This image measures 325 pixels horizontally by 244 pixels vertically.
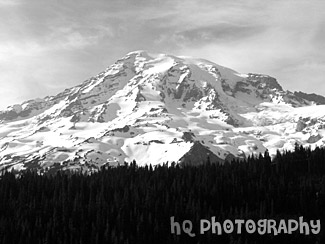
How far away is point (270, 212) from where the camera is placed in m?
192

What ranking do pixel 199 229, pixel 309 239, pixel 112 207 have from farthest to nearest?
pixel 112 207
pixel 199 229
pixel 309 239

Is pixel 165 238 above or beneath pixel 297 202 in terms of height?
beneath

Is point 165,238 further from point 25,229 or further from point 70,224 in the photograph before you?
point 25,229

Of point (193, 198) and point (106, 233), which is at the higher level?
point (193, 198)

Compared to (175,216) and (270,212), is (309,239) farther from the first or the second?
(175,216)

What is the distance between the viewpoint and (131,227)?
17800 cm

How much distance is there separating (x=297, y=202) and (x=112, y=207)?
6672cm

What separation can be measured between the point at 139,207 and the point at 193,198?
2049 cm

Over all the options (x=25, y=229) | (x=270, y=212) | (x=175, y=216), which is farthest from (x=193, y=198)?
(x=25, y=229)

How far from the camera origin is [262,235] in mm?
174750

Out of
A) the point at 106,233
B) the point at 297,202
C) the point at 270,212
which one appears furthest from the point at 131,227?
the point at 297,202

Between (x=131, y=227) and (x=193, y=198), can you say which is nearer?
(x=131, y=227)

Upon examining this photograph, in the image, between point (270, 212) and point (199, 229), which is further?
point (270, 212)

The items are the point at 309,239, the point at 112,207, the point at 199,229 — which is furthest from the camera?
the point at 112,207
